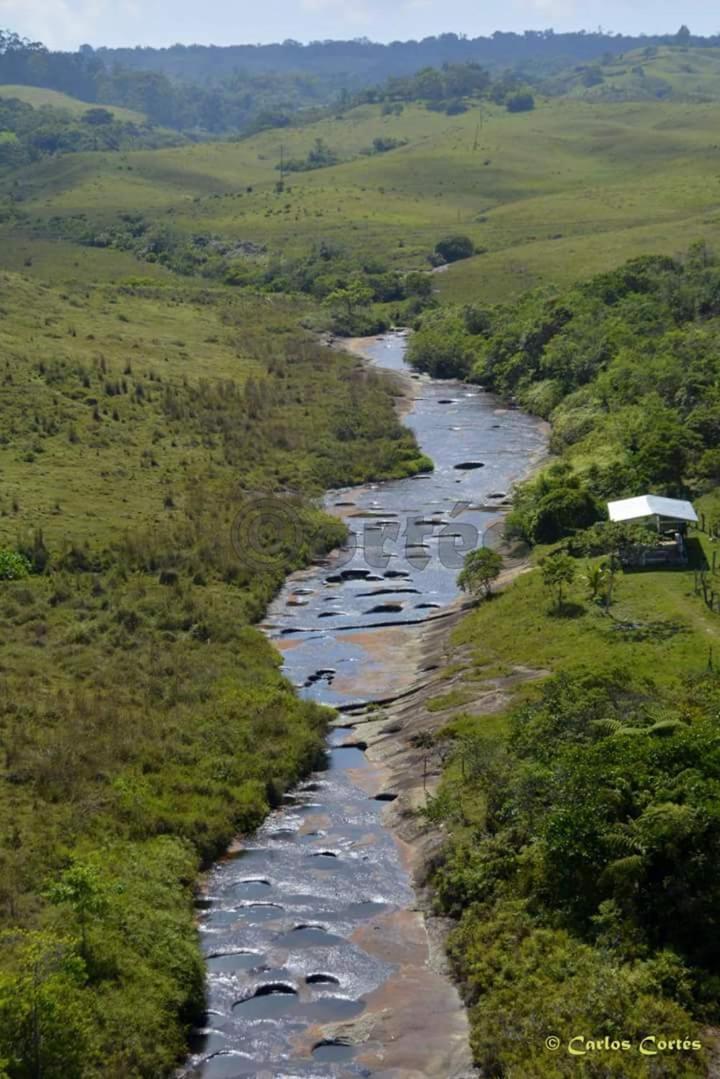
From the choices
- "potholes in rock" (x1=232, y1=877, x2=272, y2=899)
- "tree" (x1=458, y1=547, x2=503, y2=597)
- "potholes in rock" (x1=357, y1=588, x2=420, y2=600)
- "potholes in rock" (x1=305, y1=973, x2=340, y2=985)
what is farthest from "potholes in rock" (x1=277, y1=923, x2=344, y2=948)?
"potholes in rock" (x1=357, y1=588, x2=420, y2=600)

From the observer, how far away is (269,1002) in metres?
36.8

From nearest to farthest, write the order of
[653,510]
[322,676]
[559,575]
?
[322,676], [559,575], [653,510]

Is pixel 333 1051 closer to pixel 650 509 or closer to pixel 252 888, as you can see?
pixel 252 888

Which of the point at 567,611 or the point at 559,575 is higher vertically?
the point at 559,575

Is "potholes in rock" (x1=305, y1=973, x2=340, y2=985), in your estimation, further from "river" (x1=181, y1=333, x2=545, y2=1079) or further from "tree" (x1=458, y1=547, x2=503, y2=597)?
"tree" (x1=458, y1=547, x2=503, y2=597)

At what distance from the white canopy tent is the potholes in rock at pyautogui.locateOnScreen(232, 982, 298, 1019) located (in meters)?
37.9

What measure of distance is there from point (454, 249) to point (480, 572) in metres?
134

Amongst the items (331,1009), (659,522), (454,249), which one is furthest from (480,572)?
(454,249)

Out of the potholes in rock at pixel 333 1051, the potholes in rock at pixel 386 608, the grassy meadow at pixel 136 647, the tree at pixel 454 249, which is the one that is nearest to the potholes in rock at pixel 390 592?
the potholes in rock at pixel 386 608

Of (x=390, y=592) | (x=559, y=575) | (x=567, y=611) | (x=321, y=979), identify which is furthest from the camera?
(x=390, y=592)

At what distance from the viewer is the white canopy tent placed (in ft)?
224

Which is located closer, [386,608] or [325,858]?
[325,858]

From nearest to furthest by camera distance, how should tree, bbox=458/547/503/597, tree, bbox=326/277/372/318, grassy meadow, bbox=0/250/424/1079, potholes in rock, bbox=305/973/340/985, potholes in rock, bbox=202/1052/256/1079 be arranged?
potholes in rock, bbox=202/1052/256/1079
grassy meadow, bbox=0/250/424/1079
potholes in rock, bbox=305/973/340/985
tree, bbox=458/547/503/597
tree, bbox=326/277/372/318

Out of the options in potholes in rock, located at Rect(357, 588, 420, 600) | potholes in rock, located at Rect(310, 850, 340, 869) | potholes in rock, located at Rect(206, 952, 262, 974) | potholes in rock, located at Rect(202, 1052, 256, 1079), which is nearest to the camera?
potholes in rock, located at Rect(202, 1052, 256, 1079)
